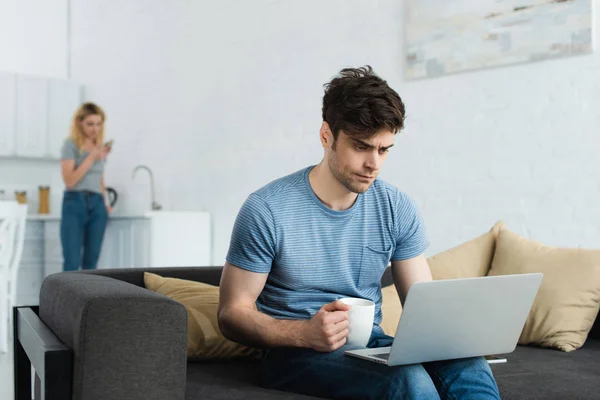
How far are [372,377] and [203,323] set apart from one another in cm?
75

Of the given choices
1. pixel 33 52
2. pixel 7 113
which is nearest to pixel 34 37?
pixel 33 52

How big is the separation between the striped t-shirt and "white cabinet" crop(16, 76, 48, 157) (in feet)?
16.5

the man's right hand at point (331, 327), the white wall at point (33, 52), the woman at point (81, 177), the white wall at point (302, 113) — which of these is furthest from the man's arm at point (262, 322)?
the white wall at point (33, 52)

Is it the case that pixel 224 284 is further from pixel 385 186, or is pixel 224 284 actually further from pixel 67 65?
pixel 67 65

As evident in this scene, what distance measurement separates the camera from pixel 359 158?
1.89m

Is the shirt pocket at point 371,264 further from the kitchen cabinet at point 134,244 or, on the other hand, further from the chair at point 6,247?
the kitchen cabinet at point 134,244

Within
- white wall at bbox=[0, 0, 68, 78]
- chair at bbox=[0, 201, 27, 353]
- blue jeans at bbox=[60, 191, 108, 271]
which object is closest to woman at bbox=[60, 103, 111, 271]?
blue jeans at bbox=[60, 191, 108, 271]

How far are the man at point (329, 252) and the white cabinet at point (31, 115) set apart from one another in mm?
5036

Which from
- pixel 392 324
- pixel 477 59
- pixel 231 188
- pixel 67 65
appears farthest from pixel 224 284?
pixel 67 65

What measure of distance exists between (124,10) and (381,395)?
5.05 meters

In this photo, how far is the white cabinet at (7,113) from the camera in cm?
637

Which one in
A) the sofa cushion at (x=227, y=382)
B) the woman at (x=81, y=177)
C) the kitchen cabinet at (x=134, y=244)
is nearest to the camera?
the sofa cushion at (x=227, y=382)

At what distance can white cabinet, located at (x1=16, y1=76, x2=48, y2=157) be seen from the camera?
6.44 meters

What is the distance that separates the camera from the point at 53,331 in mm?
1916
